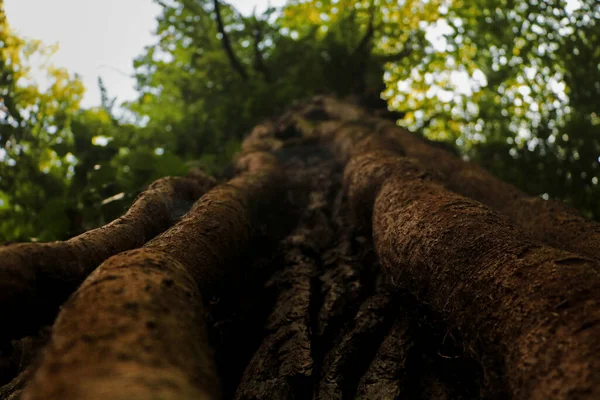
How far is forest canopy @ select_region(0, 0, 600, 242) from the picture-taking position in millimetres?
5000

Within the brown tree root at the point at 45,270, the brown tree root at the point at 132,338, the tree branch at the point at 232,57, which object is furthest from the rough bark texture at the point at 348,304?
the tree branch at the point at 232,57

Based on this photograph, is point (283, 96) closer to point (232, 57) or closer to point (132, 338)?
point (232, 57)

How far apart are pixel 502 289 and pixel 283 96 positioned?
21.3 feet

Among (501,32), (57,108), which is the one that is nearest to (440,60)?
(501,32)

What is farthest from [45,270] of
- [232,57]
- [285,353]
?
[232,57]

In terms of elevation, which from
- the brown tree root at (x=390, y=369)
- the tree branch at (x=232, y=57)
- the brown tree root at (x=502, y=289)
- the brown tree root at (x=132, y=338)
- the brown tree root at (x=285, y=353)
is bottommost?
the brown tree root at (x=390, y=369)

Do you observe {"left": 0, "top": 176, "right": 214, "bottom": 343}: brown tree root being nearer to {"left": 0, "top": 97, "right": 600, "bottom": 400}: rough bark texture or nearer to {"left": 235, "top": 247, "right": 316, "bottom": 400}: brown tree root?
{"left": 0, "top": 97, "right": 600, "bottom": 400}: rough bark texture

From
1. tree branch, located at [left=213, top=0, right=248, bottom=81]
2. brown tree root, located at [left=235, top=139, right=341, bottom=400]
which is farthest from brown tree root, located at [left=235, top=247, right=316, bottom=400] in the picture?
tree branch, located at [left=213, top=0, right=248, bottom=81]

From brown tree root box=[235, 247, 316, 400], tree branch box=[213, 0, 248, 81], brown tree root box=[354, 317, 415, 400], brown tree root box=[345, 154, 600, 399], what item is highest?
tree branch box=[213, 0, 248, 81]

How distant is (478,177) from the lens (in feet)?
12.6

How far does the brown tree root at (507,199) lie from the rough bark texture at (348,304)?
2cm

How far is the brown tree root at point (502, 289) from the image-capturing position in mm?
1203

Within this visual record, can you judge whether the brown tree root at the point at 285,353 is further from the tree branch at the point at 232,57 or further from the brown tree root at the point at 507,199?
the tree branch at the point at 232,57

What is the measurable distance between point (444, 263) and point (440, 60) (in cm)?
862
